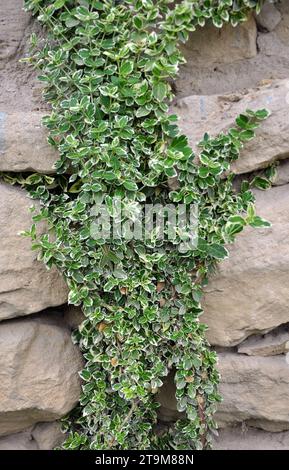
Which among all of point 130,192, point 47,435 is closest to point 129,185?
point 130,192

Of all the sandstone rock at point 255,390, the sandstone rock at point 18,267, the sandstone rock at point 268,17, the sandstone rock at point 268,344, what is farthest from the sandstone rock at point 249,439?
the sandstone rock at point 268,17

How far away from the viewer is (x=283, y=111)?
4.51ft

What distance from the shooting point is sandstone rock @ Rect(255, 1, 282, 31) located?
1478mm

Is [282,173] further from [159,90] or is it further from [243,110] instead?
[159,90]

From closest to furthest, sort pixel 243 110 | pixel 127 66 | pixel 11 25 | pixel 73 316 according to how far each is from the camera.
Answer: pixel 127 66 < pixel 243 110 < pixel 11 25 < pixel 73 316

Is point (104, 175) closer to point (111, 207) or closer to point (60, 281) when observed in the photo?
point (111, 207)

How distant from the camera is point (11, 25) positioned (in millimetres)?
1517

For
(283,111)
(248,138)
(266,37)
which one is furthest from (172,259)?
(266,37)

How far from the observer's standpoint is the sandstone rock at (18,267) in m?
1.42

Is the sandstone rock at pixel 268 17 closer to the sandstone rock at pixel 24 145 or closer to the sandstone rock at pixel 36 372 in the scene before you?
the sandstone rock at pixel 24 145

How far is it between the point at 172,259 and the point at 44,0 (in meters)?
0.89

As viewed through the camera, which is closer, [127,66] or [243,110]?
[127,66]

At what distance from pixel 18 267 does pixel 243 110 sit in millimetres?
857

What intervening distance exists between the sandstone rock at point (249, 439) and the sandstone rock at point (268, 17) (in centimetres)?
141
